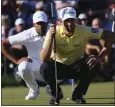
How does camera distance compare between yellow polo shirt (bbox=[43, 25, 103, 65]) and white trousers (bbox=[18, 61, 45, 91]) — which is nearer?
yellow polo shirt (bbox=[43, 25, 103, 65])

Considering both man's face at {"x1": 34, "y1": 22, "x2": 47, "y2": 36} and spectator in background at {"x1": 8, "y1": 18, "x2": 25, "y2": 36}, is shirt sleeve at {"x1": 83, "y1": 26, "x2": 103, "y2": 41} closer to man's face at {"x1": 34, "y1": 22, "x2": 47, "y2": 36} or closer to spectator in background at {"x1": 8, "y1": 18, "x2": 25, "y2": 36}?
man's face at {"x1": 34, "y1": 22, "x2": 47, "y2": 36}

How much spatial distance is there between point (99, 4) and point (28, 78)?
790 cm

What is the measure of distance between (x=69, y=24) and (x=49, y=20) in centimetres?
571

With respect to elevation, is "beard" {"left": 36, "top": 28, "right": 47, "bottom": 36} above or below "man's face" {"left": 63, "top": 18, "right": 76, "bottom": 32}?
below

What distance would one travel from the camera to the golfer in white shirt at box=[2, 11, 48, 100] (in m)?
9.51

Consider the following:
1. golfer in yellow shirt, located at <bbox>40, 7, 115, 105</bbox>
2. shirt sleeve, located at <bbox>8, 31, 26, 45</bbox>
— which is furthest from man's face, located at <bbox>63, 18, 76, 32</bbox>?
shirt sleeve, located at <bbox>8, 31, 26, 45</bbox>

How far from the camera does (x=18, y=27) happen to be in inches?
577

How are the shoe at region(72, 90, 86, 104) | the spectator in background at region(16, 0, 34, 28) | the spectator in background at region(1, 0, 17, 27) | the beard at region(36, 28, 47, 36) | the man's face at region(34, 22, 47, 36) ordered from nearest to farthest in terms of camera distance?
the shoe at region(72, 90, 86, 104) < the man's face at region(34, 22, 47, 36) < the beard at region(36, 28, 47, 36) < the spectator in background at region(16, 0, 34, 28) < the spectator in background at region(1, 0, 17, 27)

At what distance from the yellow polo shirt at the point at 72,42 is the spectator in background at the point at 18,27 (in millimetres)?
5939

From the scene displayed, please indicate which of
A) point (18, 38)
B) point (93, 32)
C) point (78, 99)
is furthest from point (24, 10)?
point (78, 99)

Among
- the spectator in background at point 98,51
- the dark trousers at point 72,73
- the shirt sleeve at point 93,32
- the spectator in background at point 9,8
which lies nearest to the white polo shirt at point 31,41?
the dark trousers at point 72,73

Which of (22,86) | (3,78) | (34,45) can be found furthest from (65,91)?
(3,78)

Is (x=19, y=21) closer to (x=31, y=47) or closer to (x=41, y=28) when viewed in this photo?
(x=31, y=47)

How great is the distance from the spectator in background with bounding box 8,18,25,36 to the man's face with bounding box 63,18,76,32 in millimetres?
6243
